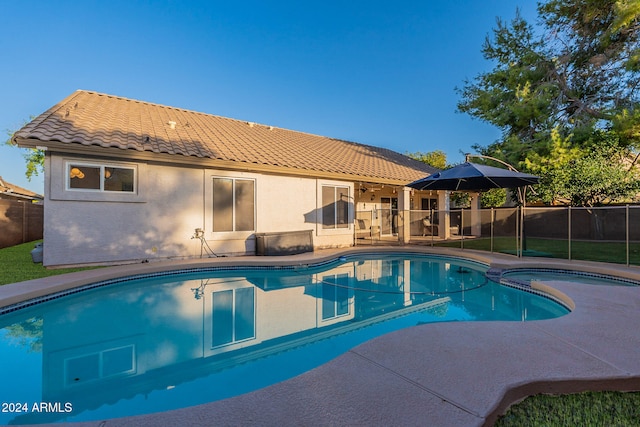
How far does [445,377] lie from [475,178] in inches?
314

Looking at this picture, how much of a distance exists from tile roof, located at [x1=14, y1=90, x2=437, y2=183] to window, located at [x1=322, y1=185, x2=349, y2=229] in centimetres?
85

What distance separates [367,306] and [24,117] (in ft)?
116

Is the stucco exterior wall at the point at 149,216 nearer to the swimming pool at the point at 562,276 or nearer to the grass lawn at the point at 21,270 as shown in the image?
the grass lawn at the point at 21,270

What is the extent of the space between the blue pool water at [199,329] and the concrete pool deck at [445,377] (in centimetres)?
90

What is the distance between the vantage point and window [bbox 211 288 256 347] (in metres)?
4.30

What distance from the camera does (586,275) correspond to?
7469 mm

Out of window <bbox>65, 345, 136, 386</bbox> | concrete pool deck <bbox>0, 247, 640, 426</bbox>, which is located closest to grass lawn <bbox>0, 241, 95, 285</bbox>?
window <bbox>65, 345, 136, 386</bbox>

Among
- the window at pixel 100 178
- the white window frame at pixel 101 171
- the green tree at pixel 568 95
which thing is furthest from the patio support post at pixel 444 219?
the window at pixel 100 178

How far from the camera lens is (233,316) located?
515 cm

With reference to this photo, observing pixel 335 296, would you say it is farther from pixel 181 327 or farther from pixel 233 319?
pixel 181 327

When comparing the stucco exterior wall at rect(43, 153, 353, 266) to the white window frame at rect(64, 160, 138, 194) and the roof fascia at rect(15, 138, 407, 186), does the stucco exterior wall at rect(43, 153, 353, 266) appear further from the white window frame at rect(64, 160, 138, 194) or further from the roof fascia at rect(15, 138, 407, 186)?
the roof fascia at rect(15, 138, 407, 186)

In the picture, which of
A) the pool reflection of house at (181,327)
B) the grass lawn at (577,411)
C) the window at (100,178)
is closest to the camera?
the grass lawn at (577,411)

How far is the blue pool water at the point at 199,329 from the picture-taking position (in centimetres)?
290

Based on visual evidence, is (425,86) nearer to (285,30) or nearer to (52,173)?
(285,30)
